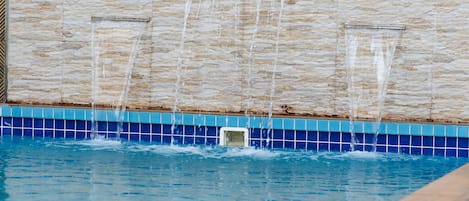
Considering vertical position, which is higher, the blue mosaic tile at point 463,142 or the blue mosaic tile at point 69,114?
the blue mosaic tile at point 69,114

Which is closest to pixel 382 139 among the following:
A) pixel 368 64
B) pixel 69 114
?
pixel 368 64

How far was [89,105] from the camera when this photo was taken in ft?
35.0

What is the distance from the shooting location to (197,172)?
8.14 meters

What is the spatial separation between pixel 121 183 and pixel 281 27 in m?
3.21

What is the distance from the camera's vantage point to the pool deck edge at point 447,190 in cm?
583

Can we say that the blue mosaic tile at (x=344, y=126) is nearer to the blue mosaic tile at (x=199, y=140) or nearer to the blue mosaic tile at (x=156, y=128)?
the blue mosaic tile at (x=199, y=140)

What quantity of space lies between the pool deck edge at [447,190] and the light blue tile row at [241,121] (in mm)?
2703

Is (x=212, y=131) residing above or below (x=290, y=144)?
above

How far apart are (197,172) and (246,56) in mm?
2346

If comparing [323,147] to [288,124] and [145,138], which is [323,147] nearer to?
[288,124]

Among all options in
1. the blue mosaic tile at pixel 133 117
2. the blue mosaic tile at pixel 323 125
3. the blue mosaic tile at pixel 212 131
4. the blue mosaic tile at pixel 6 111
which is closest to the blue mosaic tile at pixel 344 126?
the blue mosaic tile at pixel 323 125

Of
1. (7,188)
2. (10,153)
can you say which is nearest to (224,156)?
(10,153)

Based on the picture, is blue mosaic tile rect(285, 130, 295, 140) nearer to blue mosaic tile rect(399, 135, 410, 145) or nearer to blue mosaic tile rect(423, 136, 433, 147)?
blue mosaic tile rect(399, 135, 410, 145)

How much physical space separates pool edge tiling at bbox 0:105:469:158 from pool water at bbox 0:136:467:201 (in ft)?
A: 0.75
